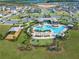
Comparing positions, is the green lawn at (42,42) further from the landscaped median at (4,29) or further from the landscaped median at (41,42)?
the landscaped median at (4,29)

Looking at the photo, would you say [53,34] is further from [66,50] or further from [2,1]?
[2,1]

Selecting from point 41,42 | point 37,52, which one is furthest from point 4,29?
point 37,52

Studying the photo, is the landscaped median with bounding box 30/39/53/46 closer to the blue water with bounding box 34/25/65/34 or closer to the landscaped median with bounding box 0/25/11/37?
the blue water with bounding box 34/25/65/34

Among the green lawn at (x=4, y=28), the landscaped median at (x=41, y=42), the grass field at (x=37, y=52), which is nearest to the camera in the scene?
the grass field at (x=37, y=52)

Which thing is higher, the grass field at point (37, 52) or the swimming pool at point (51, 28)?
the swimming pool at point (51, 28)

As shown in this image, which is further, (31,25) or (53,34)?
(31,25)

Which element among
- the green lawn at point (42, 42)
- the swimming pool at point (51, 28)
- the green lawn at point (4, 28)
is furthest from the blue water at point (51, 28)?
the green lawn at point (4, 28)

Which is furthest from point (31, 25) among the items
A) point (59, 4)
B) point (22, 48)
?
point (59, 4)

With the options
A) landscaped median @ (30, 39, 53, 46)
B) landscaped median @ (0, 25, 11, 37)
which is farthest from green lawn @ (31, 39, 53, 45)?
landscaped median @ (0, 25, 11, 37)

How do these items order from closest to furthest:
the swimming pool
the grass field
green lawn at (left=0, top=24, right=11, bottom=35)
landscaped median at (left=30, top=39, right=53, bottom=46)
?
the grass field, landscaped median at (left=30, top=39, right=53, bottom=46), the swimming pool, green lawn at (left=0, top=24, right=11, bottom=35)

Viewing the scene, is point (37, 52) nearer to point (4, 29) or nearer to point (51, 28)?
point (51, 28)

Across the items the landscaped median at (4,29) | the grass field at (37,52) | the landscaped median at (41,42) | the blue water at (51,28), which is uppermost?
the blue water at (51,28)
